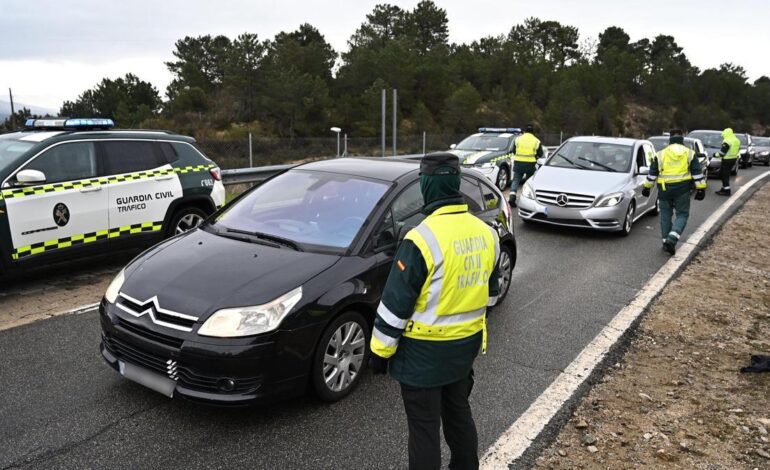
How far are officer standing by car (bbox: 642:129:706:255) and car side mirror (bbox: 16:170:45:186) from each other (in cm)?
793

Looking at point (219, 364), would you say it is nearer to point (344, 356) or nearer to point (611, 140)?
point (344, 356)

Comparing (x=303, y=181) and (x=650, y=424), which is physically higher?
(x=303, y=181)

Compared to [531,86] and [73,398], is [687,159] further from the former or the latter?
[531,86]

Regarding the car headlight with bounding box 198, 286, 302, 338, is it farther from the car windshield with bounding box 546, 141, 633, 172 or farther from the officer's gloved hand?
the car windshield with bounding box 546, 141, 633, 172

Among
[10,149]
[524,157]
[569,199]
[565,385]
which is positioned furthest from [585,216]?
[10,149]

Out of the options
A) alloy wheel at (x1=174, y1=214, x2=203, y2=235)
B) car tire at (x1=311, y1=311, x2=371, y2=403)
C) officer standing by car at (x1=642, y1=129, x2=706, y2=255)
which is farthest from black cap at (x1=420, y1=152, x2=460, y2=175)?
officer standing by car at (x1=642, y1=129, x2=706, y2=255)

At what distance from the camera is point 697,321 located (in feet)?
19.0

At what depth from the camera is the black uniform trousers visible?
105 inches

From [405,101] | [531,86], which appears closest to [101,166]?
[405,101]

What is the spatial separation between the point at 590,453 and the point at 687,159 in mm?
6375

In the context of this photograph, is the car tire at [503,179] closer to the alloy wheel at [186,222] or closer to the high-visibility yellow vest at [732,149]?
the high-visibility yellow vest at [732,149]

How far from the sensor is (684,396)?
13.9 ft

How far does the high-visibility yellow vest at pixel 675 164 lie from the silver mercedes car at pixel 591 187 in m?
0.95

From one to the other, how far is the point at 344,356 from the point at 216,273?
100 centimetres
